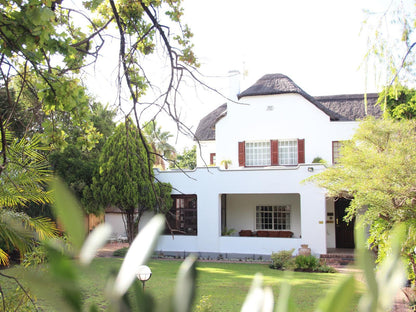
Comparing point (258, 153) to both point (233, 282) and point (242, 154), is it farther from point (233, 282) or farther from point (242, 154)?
point (233, 282)

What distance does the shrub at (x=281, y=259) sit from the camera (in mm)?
15891

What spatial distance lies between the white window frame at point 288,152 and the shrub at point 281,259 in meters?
4.59

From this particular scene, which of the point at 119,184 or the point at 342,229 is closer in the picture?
the point at 119,184

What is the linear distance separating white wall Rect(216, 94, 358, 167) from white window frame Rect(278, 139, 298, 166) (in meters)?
0.28

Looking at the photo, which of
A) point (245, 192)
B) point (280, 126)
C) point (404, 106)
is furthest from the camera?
point (280, 126)

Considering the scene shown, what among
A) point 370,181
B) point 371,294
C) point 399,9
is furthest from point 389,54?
point 371,294

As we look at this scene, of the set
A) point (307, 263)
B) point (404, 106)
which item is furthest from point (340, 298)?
point (404, 106)

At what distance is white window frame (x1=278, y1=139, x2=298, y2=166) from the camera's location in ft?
65.2

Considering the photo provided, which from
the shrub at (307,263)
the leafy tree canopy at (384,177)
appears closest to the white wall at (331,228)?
the shrub at (307,263)

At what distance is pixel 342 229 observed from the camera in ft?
64.1

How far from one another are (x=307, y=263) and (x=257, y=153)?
6280mm

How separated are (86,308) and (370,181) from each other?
10446 millimetres

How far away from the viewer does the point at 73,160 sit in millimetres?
19250

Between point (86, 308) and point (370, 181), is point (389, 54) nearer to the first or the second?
point (370, 181)
